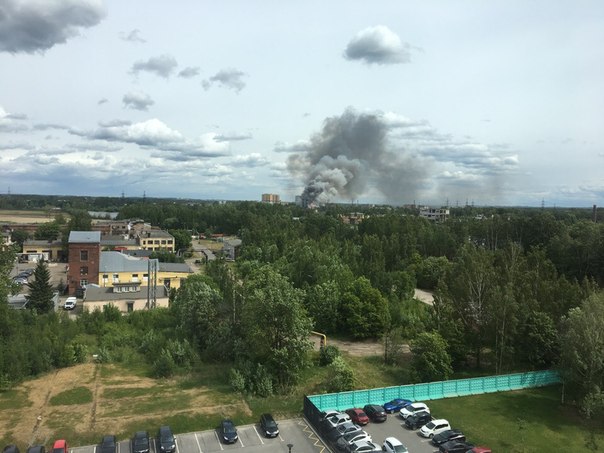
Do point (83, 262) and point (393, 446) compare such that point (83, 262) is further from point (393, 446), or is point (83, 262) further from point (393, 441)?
point (393, 446)

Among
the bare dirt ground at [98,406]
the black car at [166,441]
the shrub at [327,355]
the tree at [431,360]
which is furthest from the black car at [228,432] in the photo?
the tree at [431,360]

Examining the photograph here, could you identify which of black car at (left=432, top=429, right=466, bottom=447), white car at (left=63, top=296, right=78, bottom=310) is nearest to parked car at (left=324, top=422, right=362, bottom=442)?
black car at (left=432, top=429, right=466, bottom=447)

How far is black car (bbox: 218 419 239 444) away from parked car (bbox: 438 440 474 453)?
9.65 meters

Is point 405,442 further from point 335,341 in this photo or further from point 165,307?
point 165,307

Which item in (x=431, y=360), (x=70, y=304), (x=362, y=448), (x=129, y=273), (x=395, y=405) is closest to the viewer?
(x=362, y=448)

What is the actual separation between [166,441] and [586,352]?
22199 mm

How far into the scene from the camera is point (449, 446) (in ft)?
70.5

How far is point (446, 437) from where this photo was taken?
22266mm

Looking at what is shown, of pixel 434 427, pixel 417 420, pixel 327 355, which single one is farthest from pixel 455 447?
pixel 327 355

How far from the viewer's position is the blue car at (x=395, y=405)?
2578cm

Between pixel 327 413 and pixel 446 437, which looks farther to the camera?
pixel 327 413

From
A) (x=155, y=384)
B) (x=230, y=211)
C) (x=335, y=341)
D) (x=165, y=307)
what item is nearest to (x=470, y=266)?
(x=335, y=341)

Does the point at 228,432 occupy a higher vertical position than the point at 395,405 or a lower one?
lower

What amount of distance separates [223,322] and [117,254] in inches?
1223
